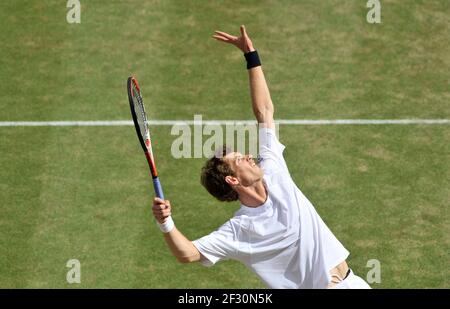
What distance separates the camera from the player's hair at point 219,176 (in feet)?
41.0

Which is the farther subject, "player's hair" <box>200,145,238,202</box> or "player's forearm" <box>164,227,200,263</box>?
"player's hair" <box>200,145,238,202</box>

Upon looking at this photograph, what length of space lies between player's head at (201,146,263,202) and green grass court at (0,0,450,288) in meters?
3.25

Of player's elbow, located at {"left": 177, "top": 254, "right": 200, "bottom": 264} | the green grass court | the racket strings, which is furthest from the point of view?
the green grass court

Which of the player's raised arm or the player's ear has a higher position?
the player's raised arm

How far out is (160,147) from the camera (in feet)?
59.6

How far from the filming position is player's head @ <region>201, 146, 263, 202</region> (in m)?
12.4

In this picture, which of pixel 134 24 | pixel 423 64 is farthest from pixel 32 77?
pixel 423 64

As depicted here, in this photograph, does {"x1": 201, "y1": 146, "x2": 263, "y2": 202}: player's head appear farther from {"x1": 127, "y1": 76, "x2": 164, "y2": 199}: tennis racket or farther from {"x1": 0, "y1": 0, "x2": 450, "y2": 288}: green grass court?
{"x1": 0, "y1": 0, "x2": 450, "y2": 288}: green grass court

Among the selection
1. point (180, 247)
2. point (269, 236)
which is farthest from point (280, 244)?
point (180, 247)

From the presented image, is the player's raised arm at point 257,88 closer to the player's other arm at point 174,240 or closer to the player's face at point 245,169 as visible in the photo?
the player's face at point 245,169

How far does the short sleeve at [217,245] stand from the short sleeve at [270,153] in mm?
977

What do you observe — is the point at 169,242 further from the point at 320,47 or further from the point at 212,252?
the point at 320,47

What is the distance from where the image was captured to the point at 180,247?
11.9 m

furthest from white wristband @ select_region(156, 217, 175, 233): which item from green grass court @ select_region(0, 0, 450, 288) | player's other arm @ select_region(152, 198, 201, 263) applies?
green grass court @ select_region(0, 0, 450, 288)
